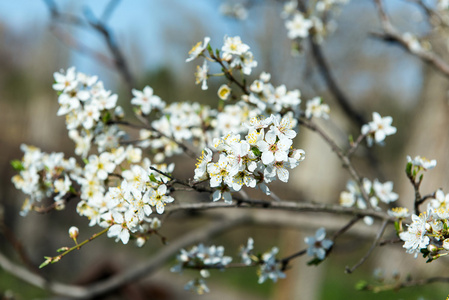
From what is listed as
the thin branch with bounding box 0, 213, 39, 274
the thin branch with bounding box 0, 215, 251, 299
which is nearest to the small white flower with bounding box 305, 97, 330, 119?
the thin branch with bounding box 0, 215, 251, 299

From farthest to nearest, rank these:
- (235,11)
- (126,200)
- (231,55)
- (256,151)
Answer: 1. (235,11)
2. (231,55)
3. (126,200)
4. (256,151)

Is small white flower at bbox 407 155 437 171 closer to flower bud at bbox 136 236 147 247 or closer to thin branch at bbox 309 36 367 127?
flower bud at bbox 136 236 147 247

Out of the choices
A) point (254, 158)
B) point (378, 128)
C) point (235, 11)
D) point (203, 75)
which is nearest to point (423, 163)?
point (378, 128)

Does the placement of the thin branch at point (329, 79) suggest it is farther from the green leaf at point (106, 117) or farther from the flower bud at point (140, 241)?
the flower bud at point (140, 241)

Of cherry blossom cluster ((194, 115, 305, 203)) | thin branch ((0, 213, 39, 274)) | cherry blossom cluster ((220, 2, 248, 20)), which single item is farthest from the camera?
cherry blossom cluster ((220, 2, 248, 20))

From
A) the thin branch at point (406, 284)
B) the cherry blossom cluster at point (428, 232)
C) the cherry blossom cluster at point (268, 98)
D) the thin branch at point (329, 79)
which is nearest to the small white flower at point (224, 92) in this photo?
the cherry blossom cluster at point (268, 98)

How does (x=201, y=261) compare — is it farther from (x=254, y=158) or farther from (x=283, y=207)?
(x=254, y=158)

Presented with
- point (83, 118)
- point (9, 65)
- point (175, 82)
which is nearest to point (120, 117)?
point (83, 118)
